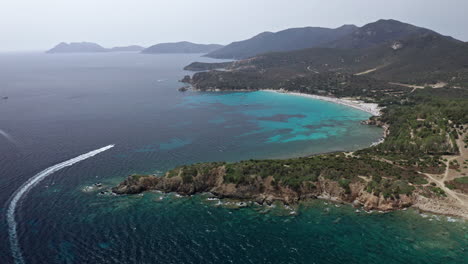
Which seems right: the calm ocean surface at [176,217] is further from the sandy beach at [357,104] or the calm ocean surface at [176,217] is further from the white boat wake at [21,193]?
the sandy beach at [357,104]

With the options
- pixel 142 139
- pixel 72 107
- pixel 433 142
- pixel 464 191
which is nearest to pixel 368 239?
pixel 464 191

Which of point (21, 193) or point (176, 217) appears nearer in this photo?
point (176, 217)

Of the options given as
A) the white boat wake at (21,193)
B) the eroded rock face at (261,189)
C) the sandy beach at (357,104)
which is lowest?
the white boat wake at (21,193)

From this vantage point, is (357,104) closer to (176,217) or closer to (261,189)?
(261,189)

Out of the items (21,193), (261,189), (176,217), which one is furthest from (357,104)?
(21,193)

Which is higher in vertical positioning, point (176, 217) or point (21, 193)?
point (176, 217)

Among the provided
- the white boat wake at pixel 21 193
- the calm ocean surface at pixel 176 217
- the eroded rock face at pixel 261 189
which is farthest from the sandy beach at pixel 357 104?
the white boat wake at pixel 21 193

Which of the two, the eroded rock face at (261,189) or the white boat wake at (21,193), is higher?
the eroded rock face at (261,189)
